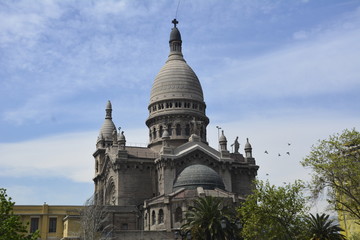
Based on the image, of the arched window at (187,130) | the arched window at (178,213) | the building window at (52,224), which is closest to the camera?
the arched window at (178,213)

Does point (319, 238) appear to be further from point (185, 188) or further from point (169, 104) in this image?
point (169, 104)

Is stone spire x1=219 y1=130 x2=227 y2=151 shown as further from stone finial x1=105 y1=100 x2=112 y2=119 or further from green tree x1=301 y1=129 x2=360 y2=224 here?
green tree x1=301 y1=129 x2=360 y2=224

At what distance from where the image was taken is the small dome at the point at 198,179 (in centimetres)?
6288

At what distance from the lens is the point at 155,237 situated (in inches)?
2157

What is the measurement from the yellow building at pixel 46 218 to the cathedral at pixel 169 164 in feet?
17.9

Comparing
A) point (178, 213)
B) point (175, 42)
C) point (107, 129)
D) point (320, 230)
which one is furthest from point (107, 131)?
point (320, 230)

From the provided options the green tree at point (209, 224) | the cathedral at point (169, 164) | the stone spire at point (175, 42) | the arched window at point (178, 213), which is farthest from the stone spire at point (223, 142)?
the green tree at point (209, 224)

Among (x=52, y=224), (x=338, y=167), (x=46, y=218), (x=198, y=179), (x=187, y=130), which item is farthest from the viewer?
(x=187, y=130)

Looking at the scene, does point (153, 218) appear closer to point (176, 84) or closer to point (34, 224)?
point (34, 224)

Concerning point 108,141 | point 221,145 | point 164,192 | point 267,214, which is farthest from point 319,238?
point 108,141

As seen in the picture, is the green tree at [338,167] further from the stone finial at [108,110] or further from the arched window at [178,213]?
the stone finial at [108,110]

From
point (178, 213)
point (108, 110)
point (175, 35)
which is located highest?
point (175, 35)

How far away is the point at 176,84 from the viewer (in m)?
81.0

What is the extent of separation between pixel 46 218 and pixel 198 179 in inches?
844
